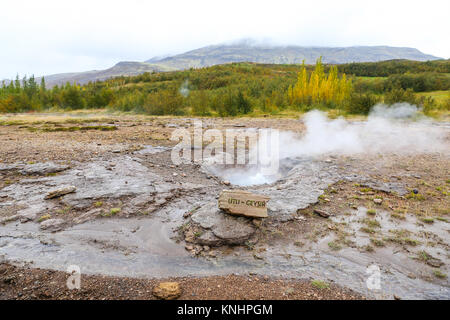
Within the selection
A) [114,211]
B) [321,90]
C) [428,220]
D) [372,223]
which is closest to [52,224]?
[114,211]

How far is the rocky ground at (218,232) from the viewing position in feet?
9.78

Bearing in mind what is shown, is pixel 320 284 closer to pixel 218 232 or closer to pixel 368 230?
pixel 218 232

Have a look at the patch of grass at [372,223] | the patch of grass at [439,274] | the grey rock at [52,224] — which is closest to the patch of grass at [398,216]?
the patch of grass at [372,223]

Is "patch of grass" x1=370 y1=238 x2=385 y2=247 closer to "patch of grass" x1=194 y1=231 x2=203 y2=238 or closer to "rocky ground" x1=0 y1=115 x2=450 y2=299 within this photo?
"rocky ground" x1=0 y1=115 x2=450 y2=299

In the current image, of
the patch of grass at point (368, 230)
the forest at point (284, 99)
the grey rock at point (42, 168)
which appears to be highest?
the forest at point (284, 99)

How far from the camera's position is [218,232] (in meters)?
3.88

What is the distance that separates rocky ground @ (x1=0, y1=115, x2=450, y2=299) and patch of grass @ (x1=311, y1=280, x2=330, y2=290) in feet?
0.16

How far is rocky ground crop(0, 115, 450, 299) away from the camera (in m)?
2.98

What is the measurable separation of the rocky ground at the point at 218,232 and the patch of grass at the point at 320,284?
0.16 feet

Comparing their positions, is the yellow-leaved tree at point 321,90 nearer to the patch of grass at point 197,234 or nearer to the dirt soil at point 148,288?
the patch of grass at point 197,234

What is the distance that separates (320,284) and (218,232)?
1642mm

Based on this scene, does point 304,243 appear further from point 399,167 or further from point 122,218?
point 399,167

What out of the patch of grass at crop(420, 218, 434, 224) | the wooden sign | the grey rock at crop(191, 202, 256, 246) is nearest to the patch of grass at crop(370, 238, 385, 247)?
the patch of grass at crop(420, 218, 434, 224)
